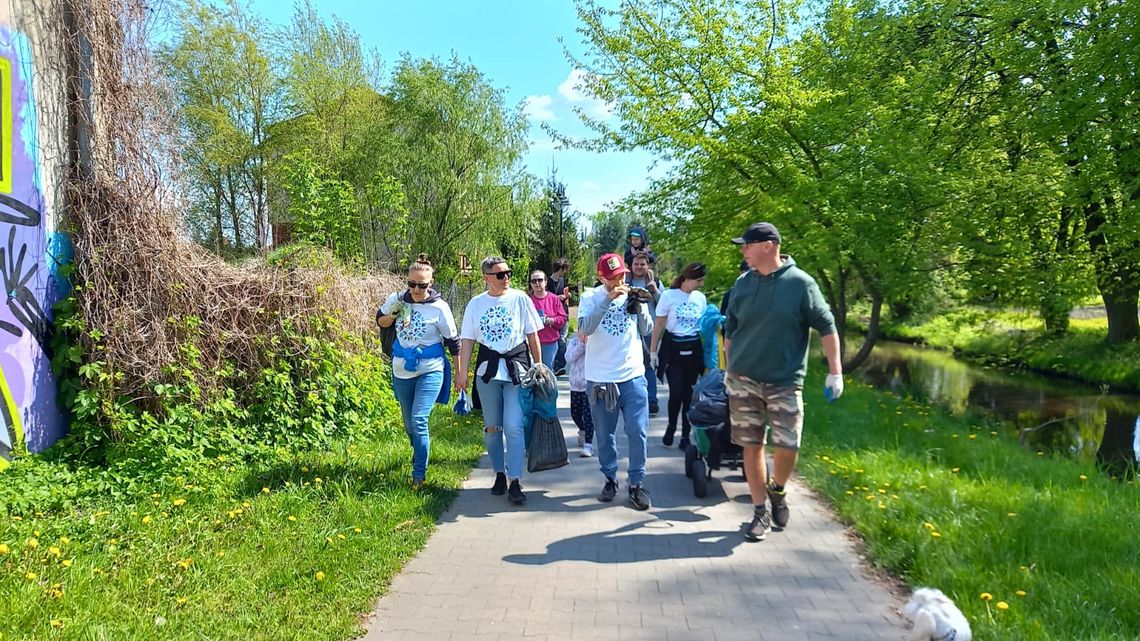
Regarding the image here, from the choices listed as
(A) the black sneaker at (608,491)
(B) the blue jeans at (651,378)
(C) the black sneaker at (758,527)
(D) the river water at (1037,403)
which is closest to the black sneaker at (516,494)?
(A) the black sneaker at (608,491)

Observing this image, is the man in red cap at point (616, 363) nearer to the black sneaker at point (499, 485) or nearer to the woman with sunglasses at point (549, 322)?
the black sneaker at point (499, 485)

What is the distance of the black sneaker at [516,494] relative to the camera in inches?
197

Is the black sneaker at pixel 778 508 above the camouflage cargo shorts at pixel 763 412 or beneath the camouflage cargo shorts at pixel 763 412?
beneath

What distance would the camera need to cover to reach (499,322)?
16.2 ft

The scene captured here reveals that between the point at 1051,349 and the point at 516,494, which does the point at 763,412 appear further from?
the point at 1051,349

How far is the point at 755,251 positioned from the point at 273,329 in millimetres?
4480

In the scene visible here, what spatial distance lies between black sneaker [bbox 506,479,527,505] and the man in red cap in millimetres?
712

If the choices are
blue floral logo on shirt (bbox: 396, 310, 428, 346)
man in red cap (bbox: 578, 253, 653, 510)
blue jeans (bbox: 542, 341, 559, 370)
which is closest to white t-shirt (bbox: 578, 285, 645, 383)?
man in red cap (bbox: 578, 253, 653, 510)

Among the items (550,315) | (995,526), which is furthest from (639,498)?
(550,315)

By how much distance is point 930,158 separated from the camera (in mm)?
12016

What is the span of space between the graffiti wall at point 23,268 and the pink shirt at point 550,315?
13.6 feet

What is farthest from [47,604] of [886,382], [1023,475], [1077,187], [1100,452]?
[886,382]

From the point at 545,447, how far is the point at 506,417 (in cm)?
37

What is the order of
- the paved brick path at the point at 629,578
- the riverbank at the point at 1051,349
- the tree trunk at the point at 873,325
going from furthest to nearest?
the riverbank at the point at 1051,349, the tree trunk at the point at 873,325, the paved brick path at the point at 629,578
